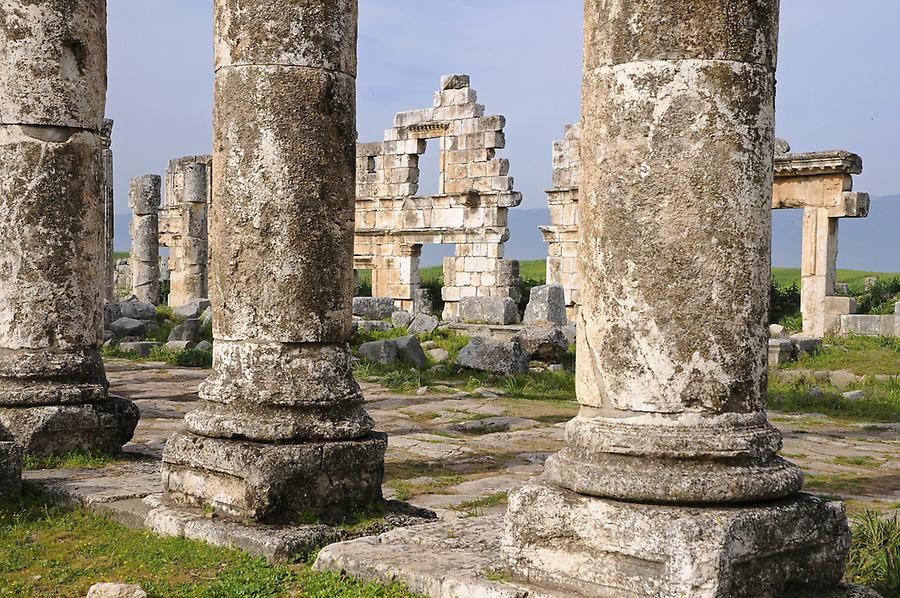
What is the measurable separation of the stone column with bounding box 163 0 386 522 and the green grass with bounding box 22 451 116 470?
6.38 feet

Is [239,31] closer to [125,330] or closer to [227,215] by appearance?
[227,215]

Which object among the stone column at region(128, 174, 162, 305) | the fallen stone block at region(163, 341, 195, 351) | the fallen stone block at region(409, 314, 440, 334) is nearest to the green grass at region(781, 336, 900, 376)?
the fallen stone block at region(409, 314, 440, 334)

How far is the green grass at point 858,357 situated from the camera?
17.3 meters

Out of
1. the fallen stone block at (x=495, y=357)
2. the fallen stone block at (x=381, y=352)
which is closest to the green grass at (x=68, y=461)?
the fallen stone block at (x=495, y=357)

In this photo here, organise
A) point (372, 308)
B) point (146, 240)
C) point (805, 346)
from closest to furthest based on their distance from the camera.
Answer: point (805, 346), point (372, 308), point (146, 240)

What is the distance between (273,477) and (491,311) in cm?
1517

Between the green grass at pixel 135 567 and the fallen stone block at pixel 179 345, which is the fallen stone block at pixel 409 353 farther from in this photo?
the green grass at pixel 135 567

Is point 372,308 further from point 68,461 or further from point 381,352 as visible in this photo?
point 68,461

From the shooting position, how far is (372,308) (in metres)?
23.6

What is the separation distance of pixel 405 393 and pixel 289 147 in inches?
317

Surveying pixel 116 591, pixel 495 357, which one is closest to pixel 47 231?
pixel 116 591

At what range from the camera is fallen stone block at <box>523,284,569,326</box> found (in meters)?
20.8

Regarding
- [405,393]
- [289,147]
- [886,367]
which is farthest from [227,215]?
[886,367]

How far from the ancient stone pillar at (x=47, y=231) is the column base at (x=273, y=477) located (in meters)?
2.14
